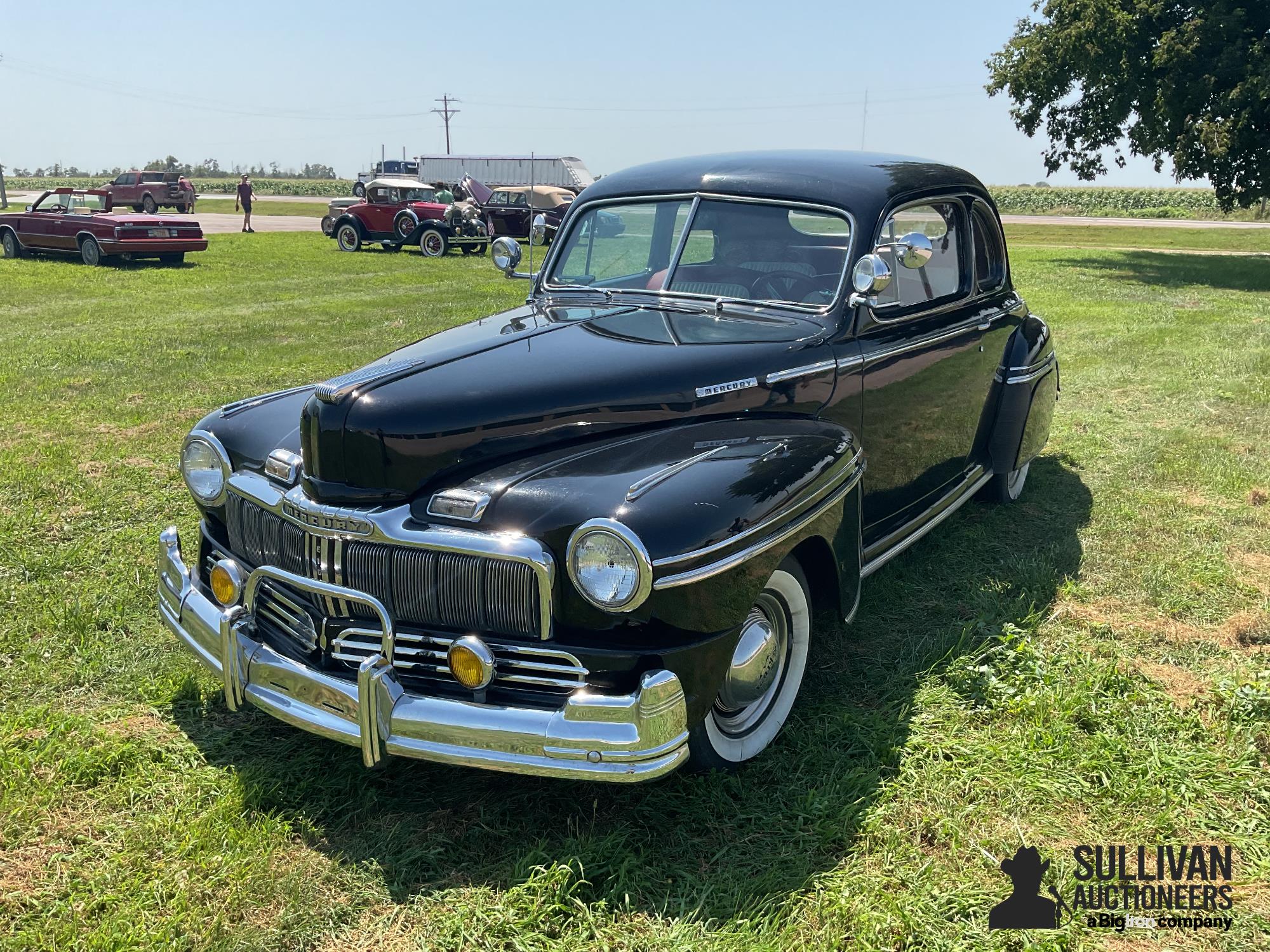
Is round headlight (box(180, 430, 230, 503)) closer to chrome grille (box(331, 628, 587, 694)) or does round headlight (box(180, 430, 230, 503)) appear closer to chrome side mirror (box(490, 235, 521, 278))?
chrome grille (box(331, 628, 587, 694))

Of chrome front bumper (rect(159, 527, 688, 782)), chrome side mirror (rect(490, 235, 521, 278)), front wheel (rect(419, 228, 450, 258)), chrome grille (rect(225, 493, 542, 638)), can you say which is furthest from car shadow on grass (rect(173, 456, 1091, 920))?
front wheel (rect(419, 228, 450, 258))

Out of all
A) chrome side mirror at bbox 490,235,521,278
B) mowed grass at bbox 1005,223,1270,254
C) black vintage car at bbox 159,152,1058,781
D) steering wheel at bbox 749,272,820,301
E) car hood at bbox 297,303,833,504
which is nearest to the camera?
black vintage car at bbox 159,152,1058,781

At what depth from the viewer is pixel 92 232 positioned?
18.2 metres

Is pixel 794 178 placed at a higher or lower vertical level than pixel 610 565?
higher

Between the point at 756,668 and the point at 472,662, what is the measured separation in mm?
930

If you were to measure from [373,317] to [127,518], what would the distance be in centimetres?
792

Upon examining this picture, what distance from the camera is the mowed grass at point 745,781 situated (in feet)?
8.62

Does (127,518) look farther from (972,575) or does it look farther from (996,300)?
(996,300)

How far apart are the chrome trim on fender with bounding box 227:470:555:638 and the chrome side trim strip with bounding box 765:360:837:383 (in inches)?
51.4

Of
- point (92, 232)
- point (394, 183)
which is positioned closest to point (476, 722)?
point (92, 232)

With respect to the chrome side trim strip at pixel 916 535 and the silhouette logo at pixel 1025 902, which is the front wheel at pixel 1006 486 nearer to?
the chrome side trim strip at pixel 916 535

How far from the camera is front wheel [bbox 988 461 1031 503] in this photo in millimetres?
5777

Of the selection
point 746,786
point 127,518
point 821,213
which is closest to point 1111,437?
point 821,213

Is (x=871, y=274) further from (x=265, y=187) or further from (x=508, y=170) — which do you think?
(x=265, y=187)
